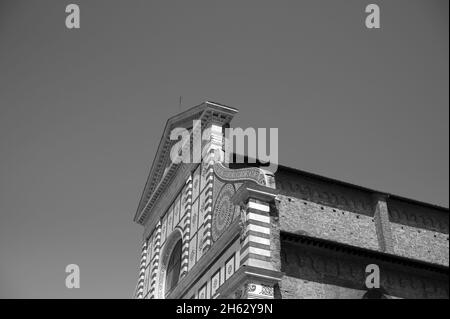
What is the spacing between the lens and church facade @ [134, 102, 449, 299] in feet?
50.5

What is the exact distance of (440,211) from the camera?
21281 mm

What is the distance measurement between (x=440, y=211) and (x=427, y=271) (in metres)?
4.44

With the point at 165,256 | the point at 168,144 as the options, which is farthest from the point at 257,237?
the point at 168,144

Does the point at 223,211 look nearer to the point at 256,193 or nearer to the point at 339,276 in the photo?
the point at 256,193

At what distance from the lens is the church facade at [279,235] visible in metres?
15.4

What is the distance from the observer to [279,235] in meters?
15.5

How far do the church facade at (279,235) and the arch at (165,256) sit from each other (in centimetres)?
4

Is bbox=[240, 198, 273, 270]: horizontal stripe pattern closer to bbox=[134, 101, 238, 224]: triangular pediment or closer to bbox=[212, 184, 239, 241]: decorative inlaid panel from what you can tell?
bbox=[212, 184, 239, 241]: decorative inlaid panel

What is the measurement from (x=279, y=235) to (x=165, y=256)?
8.75m

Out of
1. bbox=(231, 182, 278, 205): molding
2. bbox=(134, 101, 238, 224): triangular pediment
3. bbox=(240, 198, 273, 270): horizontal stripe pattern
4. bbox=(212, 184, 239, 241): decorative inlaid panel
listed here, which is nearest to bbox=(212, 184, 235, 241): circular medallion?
bbox=(212, 184, 239, 241): decorative inlaid panel

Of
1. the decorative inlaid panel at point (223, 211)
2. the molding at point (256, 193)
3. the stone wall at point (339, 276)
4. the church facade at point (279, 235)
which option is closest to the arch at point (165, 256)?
the church facade at point (279, 235)
